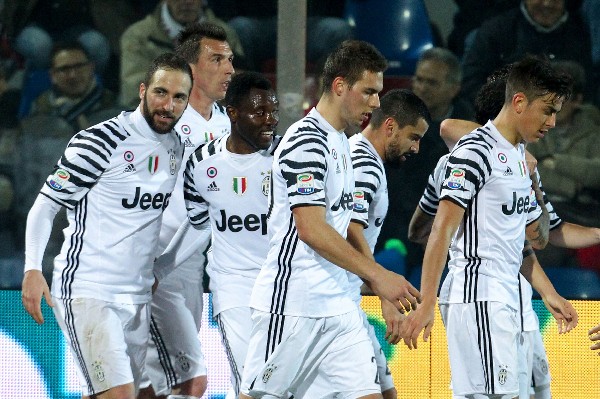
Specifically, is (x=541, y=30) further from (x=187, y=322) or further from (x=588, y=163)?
(x=187, y=322)

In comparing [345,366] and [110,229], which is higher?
[110,229]

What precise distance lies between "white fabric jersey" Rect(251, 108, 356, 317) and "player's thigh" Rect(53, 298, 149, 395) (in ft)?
3.04

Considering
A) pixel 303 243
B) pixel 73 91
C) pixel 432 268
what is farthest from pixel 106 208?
pixel 73 91

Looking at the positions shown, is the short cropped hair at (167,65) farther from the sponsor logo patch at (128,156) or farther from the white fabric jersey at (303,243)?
the white fabric jersey at (303,243)

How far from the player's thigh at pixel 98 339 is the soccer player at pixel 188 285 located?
0.56 m

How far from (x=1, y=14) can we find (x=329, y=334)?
15.0 feet

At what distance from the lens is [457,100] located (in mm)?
7355

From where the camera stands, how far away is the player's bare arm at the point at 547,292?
188 inches

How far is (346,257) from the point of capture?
380 centimetres

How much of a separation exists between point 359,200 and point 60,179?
1304 mm

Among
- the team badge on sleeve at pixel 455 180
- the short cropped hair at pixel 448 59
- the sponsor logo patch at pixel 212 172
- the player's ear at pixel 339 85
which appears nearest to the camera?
the player's ear at pixel 339 85

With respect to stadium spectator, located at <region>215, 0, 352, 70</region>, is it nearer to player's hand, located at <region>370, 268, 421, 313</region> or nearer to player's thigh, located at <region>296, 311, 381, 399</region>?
player's thigh, located at <region>296, 311, 381, 399</region>

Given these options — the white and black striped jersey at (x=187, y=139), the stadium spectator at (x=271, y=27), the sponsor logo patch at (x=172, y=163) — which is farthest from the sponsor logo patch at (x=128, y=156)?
the stadium spectator at (x=271, y=27)

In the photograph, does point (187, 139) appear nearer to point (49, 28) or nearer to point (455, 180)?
point (455, 180)
